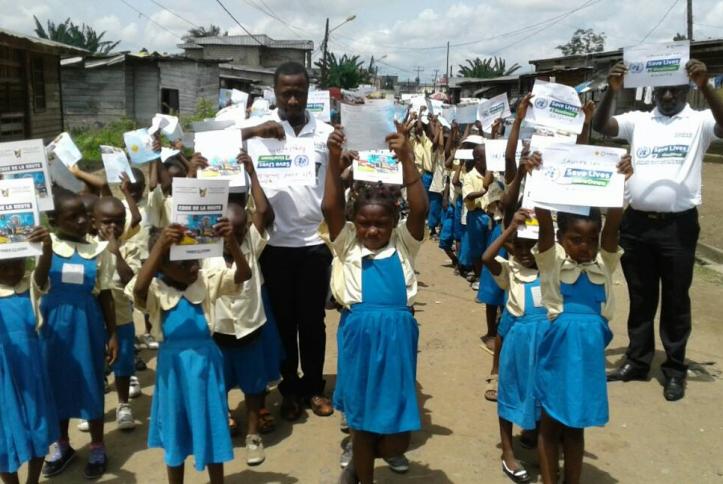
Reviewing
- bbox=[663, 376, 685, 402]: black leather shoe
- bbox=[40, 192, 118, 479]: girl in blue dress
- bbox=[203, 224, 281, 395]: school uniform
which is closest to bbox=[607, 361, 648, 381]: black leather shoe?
bbox=[663, 376, 685, 402]: black leather shoe

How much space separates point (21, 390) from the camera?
3088 mm

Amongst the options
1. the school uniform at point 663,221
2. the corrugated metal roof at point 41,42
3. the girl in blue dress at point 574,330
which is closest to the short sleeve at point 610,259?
the girl in blue dress at point 574,330

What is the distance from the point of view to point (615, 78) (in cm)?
406

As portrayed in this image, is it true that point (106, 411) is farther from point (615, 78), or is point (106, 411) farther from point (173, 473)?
point (615, 78)

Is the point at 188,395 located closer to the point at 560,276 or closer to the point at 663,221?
the point at 560,276

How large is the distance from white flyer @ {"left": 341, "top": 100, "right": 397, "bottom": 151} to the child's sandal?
7.34 ft

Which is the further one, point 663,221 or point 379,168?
point 663,221

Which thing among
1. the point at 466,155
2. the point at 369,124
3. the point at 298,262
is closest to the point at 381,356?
the point at 369,124

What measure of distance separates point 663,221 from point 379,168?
7.84 ft

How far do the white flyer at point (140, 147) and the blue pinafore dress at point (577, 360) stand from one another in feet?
10.1

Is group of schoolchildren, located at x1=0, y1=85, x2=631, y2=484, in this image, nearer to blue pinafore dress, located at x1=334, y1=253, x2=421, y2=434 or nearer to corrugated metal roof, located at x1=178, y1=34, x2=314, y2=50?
blue pinafore dress, located at x1=334, y1=253, x2=421, y2=434

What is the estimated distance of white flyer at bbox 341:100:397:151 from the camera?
308 cm

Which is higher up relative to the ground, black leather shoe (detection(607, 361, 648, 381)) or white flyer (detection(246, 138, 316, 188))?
white flyer (detection(246, 138, 316, 188))

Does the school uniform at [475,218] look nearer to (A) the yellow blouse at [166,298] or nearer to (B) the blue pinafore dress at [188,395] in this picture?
(A) the yellow blouse at [166,298]
